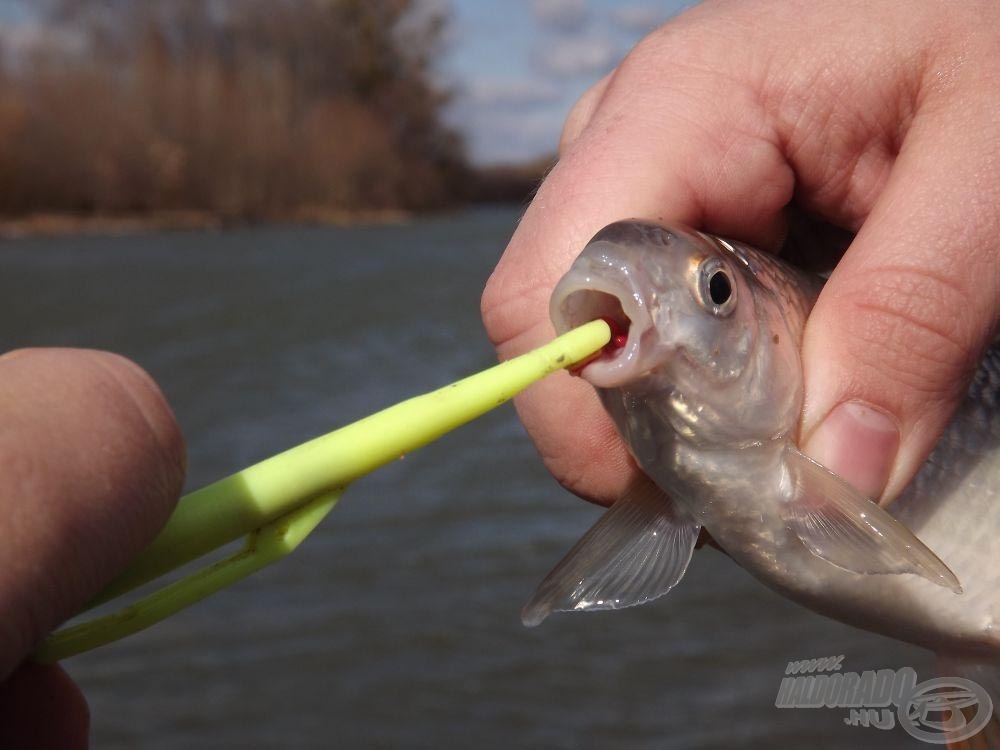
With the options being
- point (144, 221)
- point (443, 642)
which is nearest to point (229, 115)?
point (144, 221)

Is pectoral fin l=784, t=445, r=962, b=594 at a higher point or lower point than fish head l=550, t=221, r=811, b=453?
lower

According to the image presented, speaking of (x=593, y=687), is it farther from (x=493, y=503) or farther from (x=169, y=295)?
(x=169, y=295)

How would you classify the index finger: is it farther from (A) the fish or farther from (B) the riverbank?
(B) the riverbank

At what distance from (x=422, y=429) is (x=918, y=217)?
97 centimetres

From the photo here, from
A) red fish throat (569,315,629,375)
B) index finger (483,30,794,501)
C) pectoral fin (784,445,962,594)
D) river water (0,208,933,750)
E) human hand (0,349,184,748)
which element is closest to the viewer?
human hand (0,349,184,748)

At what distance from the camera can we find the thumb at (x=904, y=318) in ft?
5.78

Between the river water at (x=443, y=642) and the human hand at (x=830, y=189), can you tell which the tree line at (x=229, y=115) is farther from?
the human hand at (x=830, y=189)

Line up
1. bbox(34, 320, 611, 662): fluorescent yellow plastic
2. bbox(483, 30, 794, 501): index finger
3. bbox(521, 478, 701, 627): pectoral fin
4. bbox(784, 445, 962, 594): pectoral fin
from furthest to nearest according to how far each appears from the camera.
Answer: bbox(483, 30, 794, 501): index finger
bbox(521, 478, 701, 627): pectoral fin
bbox(784, 445, 962, 594): pectoral fin
bbox(34, 320, 611, 662): fluorescent yellow plastic

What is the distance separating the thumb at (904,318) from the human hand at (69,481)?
115 cm

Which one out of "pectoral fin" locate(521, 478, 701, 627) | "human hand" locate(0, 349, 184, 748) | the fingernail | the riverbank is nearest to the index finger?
"pectoral fin" locate(521, 478, 701, 627)

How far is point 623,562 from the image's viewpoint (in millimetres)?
1964

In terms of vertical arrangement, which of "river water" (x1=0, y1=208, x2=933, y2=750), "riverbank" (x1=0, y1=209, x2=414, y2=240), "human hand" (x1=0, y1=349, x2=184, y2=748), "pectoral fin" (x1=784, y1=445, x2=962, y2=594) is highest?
"human hand" (x1=0, y1=349, x2=184, y2=748)

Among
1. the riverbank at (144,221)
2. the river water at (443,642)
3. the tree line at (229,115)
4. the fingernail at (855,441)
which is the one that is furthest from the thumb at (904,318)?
the tree line at (229,115)

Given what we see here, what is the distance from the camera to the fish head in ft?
5.48
